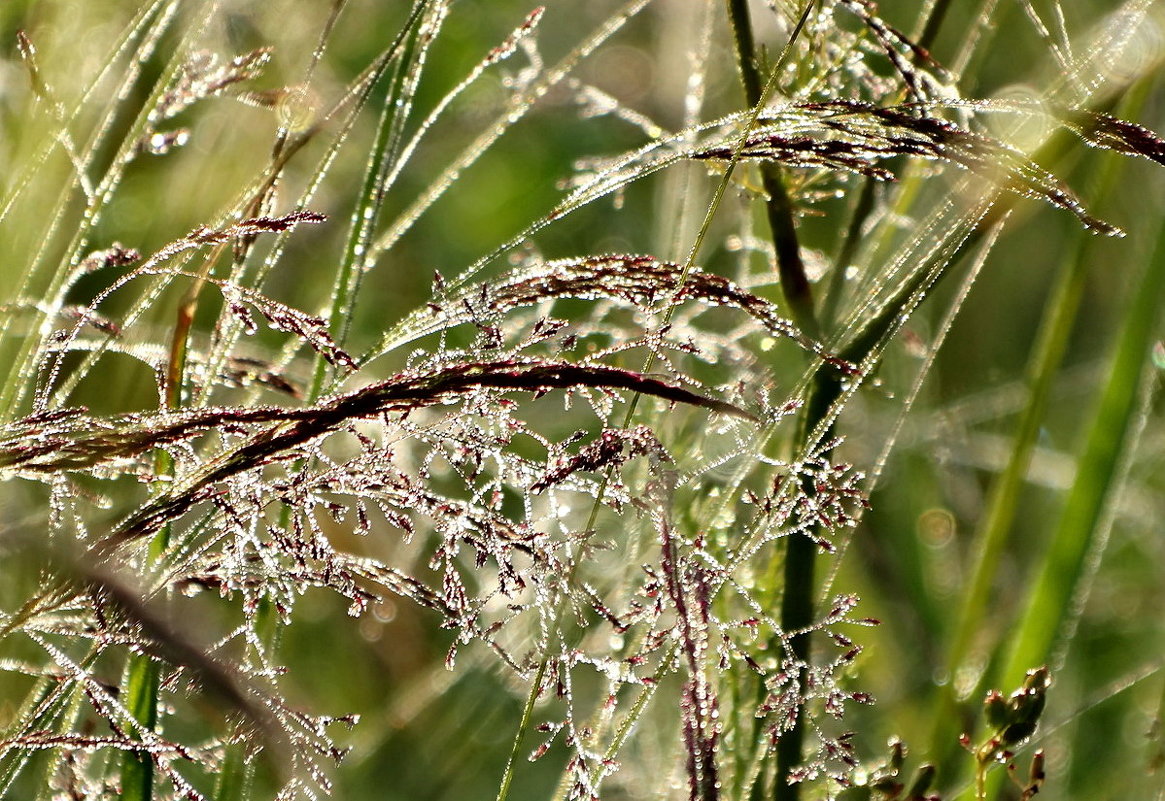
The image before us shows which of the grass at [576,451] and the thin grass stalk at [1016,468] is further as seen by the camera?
the thin grass stalk at [1016,468]

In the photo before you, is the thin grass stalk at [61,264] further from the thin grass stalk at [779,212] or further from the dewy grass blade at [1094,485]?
the dewy grass blade at [1094,485]

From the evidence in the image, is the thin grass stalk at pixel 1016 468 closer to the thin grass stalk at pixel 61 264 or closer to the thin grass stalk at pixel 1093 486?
the thin grass stalk at pixel 1093 486

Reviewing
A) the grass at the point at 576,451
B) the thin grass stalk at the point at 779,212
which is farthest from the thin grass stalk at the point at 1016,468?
the thin grass stalk at the point at 779,212

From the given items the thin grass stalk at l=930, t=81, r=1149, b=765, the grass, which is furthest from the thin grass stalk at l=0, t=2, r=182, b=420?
the thin grass stalk at l=930, t=81, r=1149, b=765

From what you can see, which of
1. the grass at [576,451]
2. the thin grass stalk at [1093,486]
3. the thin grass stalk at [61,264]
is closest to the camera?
the grass at [576,451]

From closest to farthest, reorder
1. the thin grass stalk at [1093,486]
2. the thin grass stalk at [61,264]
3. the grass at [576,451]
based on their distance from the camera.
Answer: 1. the grass at [576,451]
2. the thin grass stalk at [61,264]
3. the thin grass stalk at [1093,486]

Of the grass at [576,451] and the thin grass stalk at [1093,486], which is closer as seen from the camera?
the grass at [576,451]

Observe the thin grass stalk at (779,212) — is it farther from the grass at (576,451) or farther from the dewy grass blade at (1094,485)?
the dewy grass blade at (1094,485)

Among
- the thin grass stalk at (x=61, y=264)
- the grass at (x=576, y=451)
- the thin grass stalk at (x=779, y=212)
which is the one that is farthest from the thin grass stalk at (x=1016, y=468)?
the thin grass stalk at (x=61, y=264)

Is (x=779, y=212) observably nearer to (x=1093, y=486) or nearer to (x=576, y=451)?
(x=576, y=451)

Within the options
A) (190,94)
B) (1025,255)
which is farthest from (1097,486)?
(1025,255)
